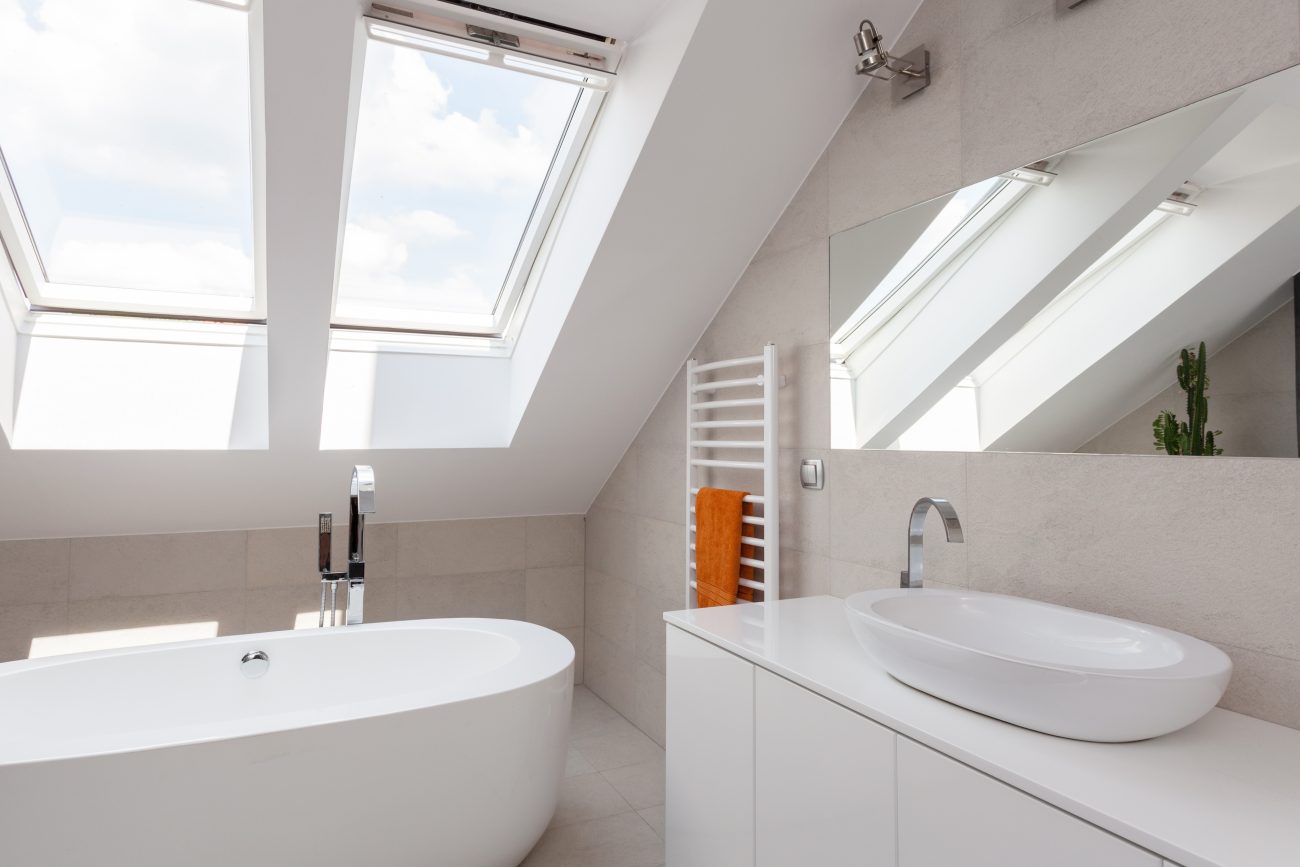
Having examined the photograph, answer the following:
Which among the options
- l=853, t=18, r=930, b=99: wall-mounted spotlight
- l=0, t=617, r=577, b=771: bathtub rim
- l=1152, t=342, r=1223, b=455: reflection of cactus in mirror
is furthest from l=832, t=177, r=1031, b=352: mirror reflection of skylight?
l=0, t=617, r=577, b=771: bathtub rim

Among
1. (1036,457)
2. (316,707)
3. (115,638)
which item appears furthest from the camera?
(115,638)

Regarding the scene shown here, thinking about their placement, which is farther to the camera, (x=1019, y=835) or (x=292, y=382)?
(x=292, y=382)

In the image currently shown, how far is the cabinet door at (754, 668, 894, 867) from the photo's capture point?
4.54 ft

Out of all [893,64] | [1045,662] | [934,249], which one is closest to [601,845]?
[1045,662]

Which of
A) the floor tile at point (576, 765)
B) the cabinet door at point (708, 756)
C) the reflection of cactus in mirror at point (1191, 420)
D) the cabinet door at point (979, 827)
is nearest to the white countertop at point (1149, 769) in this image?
the cabinet door at point (979, 827)

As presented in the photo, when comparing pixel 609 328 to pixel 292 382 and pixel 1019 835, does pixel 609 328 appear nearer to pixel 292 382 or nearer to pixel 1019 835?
pixel 292 382

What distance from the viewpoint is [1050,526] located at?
5.69ft

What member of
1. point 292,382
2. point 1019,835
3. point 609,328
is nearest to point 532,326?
point 609,328

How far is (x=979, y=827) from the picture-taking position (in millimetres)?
1171

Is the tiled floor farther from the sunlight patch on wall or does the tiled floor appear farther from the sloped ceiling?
the sunlight patch on wall

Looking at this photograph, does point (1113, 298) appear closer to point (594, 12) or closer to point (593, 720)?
point (594, 12)

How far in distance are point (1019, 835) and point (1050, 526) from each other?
81 cm

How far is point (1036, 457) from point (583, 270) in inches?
66.4

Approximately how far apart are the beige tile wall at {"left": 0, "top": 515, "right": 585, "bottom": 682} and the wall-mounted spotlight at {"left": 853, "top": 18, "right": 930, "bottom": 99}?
2.90 m
